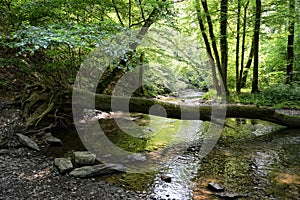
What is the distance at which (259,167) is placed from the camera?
5.15 metres

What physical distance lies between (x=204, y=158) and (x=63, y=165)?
10.7 feet

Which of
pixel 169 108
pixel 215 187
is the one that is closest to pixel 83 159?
pixel 215 187

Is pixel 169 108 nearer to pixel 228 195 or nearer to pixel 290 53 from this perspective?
pixel 228 195

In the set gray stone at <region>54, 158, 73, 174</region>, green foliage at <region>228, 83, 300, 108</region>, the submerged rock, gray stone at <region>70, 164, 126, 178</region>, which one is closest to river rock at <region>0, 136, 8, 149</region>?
gray stone at <region>54, 158, 73, 174</region>

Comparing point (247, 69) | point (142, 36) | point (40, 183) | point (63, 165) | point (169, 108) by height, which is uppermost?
point (142, 36)

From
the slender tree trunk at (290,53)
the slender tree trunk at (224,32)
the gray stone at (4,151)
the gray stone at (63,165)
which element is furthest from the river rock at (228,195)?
the slender tree trunk at (290,53)

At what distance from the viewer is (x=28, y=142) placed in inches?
235

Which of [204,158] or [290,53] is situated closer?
[204,158]

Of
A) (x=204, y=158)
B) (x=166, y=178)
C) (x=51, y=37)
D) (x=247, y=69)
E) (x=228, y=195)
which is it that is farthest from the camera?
(x=247, y=69)

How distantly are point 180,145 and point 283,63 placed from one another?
1152 centimetres

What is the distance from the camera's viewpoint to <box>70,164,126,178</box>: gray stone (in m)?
4.55

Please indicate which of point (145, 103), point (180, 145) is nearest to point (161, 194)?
point (180, 145)

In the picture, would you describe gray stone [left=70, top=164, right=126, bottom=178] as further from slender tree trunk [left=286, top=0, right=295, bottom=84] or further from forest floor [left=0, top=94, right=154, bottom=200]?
slender tree trunk [left=286, top=0, right=295, bottom=84]

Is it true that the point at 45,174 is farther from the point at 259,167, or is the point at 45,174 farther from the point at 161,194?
the point at 259,167
